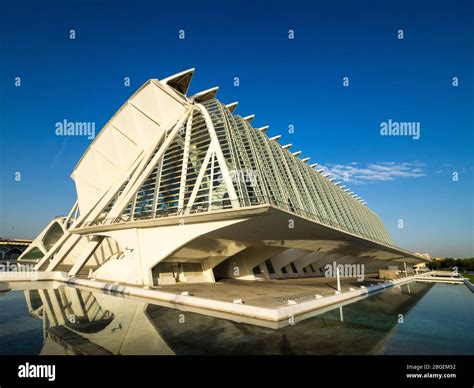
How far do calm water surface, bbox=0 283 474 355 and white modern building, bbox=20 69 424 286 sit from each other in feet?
22.0

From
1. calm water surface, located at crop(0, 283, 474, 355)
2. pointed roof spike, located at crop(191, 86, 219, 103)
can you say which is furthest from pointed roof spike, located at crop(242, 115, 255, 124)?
calm water surface, located at crop(0, 283, 474, 355)

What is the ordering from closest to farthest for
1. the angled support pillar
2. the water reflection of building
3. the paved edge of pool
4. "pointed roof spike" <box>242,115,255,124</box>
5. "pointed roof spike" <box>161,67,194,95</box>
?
the water reflection of building, the paved edge of pool, the angled support pillar, "pointed roof spike" <box>161,67,194,95</box>, "pointed roof spike" <box>242,115,255,124</box>

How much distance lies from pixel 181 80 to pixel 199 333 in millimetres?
25136

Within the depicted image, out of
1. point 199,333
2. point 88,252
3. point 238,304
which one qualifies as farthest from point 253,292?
point 88,252

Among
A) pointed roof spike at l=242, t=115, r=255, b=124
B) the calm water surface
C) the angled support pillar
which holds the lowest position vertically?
the calm water surface

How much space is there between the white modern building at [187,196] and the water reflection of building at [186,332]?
6773 millimetres

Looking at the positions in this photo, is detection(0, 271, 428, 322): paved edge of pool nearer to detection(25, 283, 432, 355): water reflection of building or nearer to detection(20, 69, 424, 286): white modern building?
detection(25, 283, 432, 355): water reflection of building

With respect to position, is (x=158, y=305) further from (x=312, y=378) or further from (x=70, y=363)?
(x=312, y=378)

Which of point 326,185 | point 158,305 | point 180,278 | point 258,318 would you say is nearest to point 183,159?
point 180,278

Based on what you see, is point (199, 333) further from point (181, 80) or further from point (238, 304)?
point (181, 80)

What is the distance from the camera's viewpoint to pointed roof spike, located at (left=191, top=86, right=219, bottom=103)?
1121 inches

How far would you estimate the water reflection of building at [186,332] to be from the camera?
312 inches

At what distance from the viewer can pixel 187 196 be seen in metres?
22.5

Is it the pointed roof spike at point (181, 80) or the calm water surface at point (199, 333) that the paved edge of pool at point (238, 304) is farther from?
the pointed roof spike at point (181, 80)
